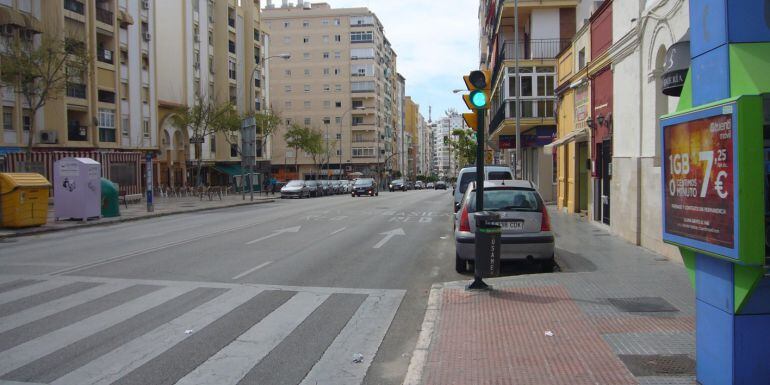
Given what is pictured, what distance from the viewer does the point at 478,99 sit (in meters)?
8.62

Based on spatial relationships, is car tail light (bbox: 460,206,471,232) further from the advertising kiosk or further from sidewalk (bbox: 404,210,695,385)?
the advertising kiosk

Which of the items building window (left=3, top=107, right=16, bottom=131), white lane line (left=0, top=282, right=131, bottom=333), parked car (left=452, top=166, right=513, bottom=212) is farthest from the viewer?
building window (left=3, top=107, right=16, bottom=131)

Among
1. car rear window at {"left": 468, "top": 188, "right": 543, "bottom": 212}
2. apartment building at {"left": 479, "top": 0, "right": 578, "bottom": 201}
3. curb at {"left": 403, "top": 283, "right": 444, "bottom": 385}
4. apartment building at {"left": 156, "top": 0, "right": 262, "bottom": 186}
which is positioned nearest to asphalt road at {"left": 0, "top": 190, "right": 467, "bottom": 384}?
curb at {"left": 403, "top": 283, "right": 444, "bottom": 385}

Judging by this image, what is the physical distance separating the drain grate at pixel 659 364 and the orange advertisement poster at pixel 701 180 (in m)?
1.27

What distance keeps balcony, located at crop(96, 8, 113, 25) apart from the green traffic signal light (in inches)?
1492

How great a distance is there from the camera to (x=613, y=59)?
49.6 feet

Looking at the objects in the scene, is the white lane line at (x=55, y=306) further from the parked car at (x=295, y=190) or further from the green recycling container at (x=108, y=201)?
the parked car at (x=295, y=190)

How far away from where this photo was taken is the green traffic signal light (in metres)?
8.61

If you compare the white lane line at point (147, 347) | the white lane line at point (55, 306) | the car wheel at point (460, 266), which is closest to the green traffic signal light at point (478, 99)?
the car wheel at point (460, 266)

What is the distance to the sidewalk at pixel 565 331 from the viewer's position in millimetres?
4984

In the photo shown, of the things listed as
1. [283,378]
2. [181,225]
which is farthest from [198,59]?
[283,378]

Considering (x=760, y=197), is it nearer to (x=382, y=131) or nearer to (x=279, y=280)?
(x=279, y=280)

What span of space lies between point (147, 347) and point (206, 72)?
185 ft

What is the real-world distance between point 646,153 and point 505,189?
3919 millimetres
